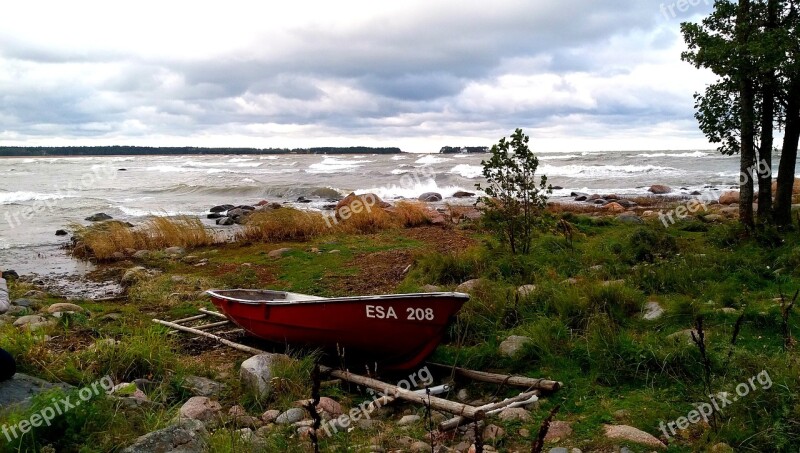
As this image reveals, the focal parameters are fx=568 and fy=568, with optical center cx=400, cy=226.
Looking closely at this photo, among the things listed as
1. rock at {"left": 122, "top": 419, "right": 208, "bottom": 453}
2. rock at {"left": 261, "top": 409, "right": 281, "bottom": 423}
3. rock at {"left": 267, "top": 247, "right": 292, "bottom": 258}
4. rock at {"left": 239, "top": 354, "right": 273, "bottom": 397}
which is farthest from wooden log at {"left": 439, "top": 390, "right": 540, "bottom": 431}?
rock at {"left": 267, "top": 247, "right": 292, "bottom": 258}

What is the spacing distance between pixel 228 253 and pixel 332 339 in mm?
9126

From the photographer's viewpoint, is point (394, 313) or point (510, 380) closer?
point (510, 380)

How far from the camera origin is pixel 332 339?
638cm

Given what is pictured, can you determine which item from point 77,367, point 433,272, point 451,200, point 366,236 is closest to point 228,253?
point 366,236

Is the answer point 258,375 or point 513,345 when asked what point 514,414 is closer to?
point 513,345

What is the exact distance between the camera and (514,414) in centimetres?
477

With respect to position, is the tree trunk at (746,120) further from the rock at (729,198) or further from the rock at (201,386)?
the rock at (729,198)

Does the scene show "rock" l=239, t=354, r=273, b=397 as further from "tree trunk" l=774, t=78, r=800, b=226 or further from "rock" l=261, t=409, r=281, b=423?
"tree trunk" l=774, t=78, r=800, b=226

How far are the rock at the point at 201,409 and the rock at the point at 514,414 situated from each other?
97.8 inches

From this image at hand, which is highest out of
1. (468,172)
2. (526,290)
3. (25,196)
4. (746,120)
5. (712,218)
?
(746,120)

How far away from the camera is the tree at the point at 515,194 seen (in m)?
10.1

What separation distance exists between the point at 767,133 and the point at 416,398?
8587mm

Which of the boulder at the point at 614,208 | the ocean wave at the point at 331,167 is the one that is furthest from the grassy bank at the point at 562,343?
the ocean wave at the point at 331,167

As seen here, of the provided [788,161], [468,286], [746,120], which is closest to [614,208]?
[788,161]
